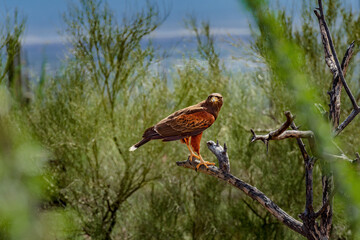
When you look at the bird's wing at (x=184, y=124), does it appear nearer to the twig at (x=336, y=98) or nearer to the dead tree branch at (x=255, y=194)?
the dead tree branch at (x=255, y=194)

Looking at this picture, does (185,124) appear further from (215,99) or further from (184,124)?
(215,99)

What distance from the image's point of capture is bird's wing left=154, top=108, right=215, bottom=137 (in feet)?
4.67

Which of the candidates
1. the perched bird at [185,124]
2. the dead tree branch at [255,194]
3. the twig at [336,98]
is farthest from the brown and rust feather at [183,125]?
the twig at [336,98]

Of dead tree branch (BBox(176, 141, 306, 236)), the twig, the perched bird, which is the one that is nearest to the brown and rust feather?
the perched bird

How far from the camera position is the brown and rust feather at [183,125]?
4.66 ft

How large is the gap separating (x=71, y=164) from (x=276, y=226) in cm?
187

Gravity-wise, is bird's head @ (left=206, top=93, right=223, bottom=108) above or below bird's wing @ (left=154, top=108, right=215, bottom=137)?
above

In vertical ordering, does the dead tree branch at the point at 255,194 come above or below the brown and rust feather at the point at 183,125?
below

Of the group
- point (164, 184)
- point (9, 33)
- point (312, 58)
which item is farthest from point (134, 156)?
point (312, 58)

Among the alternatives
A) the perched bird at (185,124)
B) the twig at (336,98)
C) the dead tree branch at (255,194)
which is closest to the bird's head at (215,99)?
the perched bird at (185,124)

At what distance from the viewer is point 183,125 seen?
56.7 inches

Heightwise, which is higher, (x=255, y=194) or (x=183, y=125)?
(x=183, y=125)

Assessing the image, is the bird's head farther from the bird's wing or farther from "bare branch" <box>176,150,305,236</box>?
"bare branch" <box>176,150,305,236</box>

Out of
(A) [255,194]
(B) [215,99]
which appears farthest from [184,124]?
(A) [255,194]
